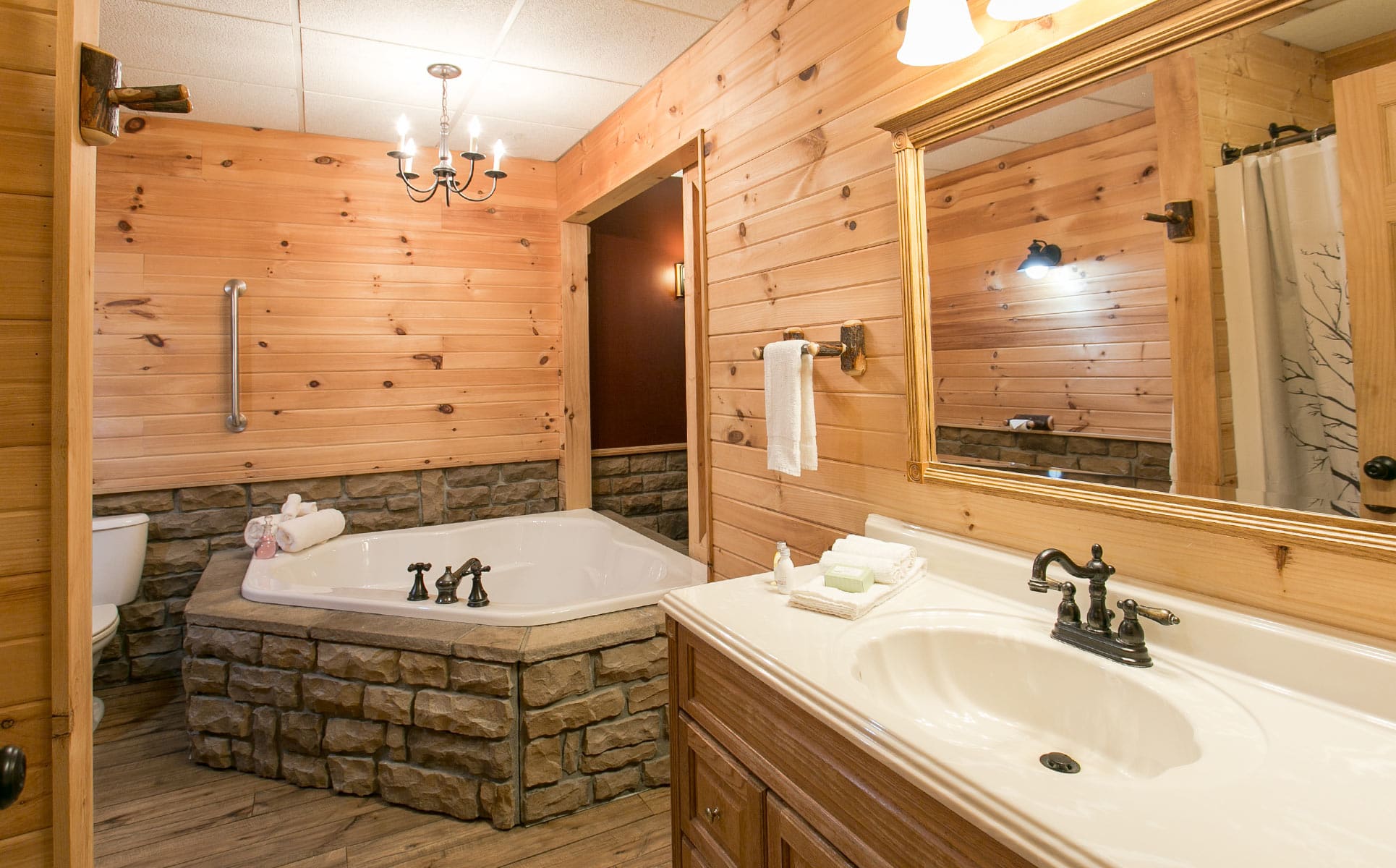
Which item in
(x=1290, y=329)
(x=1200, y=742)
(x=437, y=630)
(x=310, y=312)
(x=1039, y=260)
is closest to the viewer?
(x=1200, y=742)

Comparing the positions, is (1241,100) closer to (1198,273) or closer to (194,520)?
(1198,273)

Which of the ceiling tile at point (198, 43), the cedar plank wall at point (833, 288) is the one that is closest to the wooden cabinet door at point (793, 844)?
the cedar plank wall at point (833, 288)

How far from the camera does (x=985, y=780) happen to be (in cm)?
78

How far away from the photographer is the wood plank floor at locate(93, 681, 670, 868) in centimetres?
200

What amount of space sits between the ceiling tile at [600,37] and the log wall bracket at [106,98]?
5.01ft

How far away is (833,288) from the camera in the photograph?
1863 mm

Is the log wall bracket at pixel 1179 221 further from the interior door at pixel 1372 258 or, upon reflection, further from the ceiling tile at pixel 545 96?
the ceiling tile at pixel 545 96

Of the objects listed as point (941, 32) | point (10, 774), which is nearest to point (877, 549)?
point (941, 32)

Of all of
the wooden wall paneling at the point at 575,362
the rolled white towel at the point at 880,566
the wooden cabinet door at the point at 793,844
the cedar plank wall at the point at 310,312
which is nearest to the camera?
the wooden cabinet door at the point at 793,844

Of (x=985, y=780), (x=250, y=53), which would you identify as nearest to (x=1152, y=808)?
(x=985, y=780)

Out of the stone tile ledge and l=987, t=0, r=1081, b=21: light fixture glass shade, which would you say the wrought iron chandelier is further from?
l=987, t=0, r=1081, b=21: light fixture glass shade

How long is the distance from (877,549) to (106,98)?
1454 mm

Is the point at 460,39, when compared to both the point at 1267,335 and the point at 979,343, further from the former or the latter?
the point at 1267,335

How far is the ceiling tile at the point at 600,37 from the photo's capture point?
2.30 m
